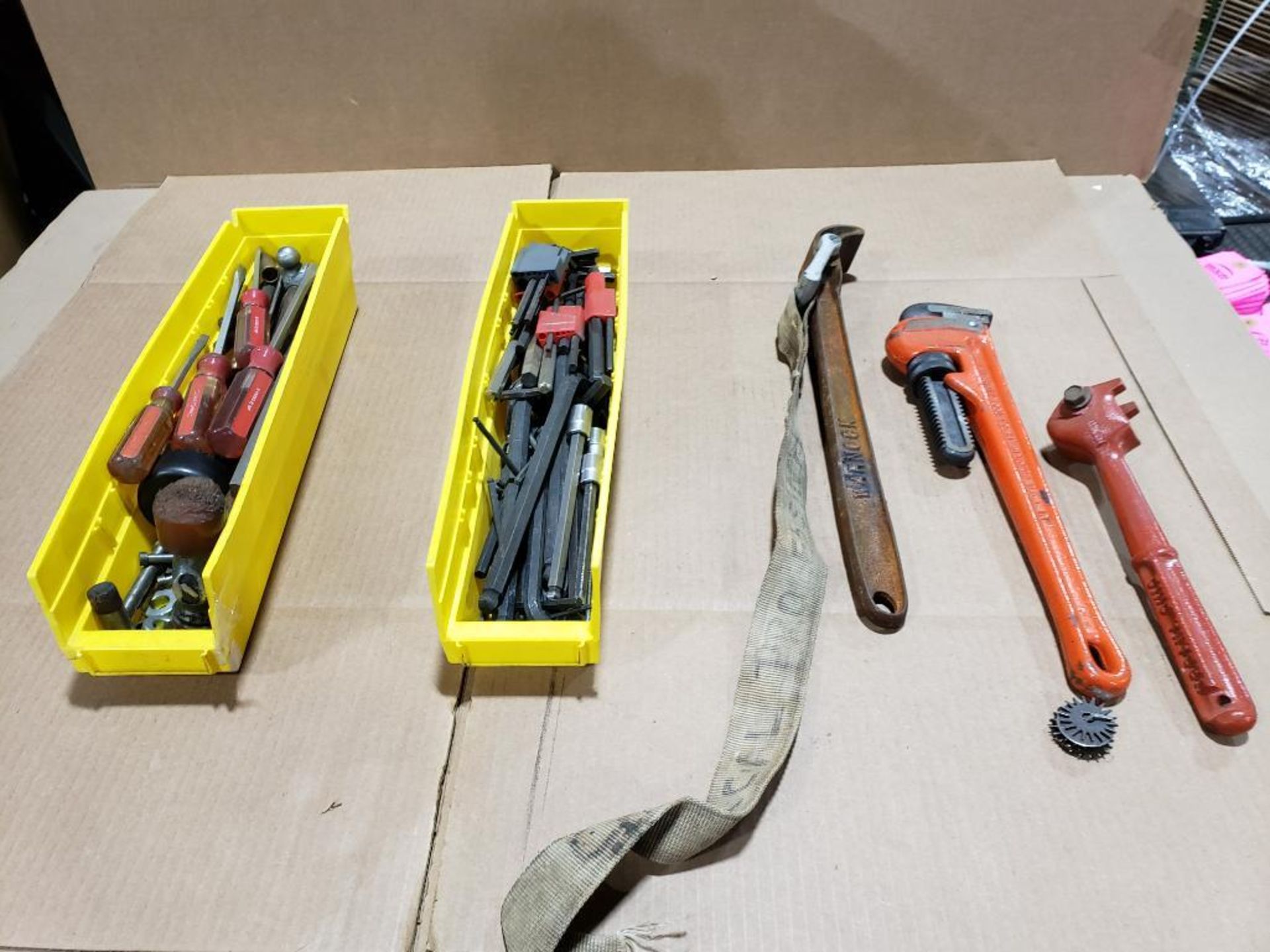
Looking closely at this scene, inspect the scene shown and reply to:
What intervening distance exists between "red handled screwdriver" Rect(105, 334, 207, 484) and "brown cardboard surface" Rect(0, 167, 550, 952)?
13 cm

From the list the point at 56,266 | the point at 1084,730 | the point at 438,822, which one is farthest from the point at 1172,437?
the point at 56,266

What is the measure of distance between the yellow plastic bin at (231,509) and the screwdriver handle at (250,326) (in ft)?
0.14

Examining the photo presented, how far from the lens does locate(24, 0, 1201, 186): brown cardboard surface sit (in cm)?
114

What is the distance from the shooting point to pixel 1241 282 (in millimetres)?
1188

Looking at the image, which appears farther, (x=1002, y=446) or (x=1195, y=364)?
(x=1195, y=364)

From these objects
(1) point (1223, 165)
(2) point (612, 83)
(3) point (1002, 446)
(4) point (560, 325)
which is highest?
(1) point (1223, 165)

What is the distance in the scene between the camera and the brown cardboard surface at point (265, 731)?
1.97 ft

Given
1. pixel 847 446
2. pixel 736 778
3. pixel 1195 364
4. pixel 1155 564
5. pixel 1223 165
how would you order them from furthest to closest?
pixel 1223 165
pixel 1195 364
pixel 847 446
pixel 1155 564
pixel 736 778

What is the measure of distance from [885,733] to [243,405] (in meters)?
0.63

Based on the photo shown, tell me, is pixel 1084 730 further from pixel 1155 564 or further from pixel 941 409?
pixel 941 409

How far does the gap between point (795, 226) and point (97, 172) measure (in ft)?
3.33

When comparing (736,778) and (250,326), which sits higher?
(250,326)

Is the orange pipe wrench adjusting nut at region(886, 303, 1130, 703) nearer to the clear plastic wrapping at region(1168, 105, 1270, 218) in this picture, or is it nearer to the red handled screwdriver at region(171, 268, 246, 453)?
the red handled screwdriver at region(171, 268, 246, 453)

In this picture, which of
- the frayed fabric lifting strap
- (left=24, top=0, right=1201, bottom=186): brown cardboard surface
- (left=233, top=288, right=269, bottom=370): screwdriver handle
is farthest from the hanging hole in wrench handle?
(left=233, top=288, right=269, bottom=370): screwdriver handle
